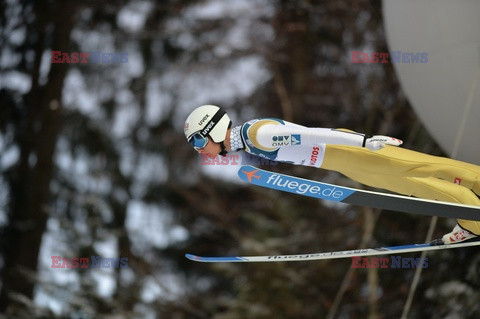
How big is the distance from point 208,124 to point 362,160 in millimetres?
904

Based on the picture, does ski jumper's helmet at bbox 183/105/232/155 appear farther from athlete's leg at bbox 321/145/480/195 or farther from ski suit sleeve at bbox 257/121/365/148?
athlete's leg at bbox 321/145/480/195

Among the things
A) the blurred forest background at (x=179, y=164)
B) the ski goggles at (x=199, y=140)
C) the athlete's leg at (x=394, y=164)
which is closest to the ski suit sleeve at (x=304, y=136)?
the athlete's leg at (x=394, y=164)

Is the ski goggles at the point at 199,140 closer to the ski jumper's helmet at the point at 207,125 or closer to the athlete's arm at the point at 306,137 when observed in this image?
the ski jumper's helmet at the point at 207,125

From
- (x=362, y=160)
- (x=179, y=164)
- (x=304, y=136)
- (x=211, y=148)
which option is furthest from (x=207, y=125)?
(x=179, y=164)

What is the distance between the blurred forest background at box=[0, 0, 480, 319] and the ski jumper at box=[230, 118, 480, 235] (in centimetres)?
295

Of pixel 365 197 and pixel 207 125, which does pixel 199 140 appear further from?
pixel 365 197

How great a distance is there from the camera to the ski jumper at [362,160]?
3.70 metres

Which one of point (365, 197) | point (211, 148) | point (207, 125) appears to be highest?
point (207, 125)

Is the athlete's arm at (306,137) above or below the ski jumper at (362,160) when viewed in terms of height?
above

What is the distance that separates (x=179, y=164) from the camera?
12.4m

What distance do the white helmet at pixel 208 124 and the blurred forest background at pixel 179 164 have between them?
12.3ft

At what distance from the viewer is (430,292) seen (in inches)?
276

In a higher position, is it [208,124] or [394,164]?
[208,124]

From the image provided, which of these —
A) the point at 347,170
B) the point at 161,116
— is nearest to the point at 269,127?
the point at 347,170
